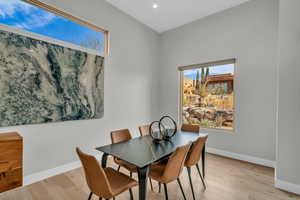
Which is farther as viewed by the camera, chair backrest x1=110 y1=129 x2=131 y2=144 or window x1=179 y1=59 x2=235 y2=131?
window x1=179 y1=59 x2=235 y2=131

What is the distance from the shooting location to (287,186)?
6.74 feet

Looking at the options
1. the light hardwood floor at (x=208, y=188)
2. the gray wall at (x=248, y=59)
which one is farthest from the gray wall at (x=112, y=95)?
the gray wall at (x=248, y=59)

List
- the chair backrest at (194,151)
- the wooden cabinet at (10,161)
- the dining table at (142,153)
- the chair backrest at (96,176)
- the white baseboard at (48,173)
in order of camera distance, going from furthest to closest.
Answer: the white baseboard at (48,173)
the chair backrest at (194,151)
the wooden cabinet at (10,161)
the dining table at (142,153)
the chair backrest at (96,176)

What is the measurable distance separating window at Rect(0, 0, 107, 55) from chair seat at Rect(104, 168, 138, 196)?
2.27 meters

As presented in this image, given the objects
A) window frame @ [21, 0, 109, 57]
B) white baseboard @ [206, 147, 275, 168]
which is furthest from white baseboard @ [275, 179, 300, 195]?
window frame @ [21, 0, 109, 57]

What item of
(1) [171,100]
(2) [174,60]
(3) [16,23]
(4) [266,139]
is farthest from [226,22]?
(3) [16,23]

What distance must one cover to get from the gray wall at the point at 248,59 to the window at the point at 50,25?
2510 mm

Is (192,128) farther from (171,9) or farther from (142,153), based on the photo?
(171,9)

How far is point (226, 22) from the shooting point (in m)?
3.28

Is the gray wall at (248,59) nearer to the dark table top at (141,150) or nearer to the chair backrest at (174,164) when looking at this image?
the dark table top at (141,150)

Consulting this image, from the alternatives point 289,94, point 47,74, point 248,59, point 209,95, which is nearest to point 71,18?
point 47,74

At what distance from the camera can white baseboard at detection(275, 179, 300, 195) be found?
78.6 inches

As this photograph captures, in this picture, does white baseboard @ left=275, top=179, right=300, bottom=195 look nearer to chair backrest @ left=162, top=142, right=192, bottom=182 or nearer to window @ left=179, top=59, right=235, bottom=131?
window @ left=179, top=59, right=235, bottom=131

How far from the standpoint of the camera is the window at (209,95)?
10.9ft
